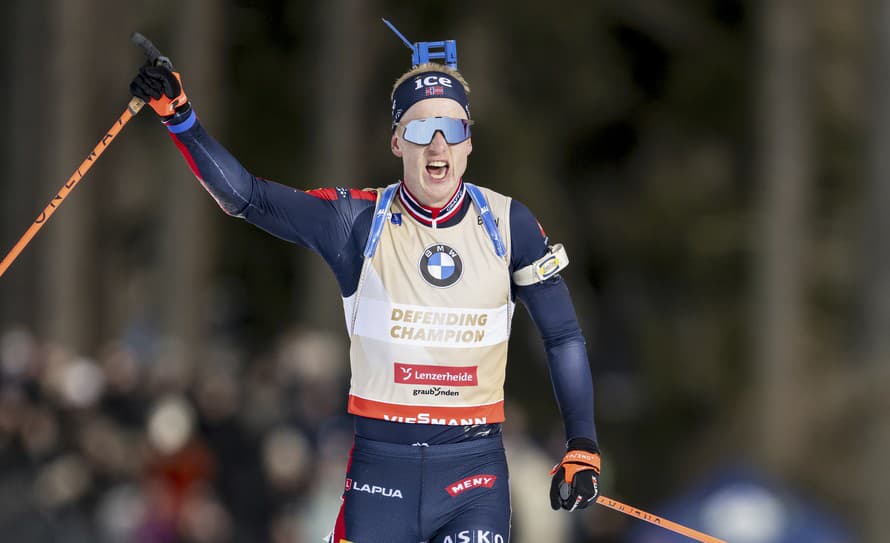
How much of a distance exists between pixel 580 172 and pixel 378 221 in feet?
67.4

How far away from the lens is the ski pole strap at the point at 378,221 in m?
6.69

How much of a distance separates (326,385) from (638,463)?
9.49m

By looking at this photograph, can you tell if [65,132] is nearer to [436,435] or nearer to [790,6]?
[790,6]

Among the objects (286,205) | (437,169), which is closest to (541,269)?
(437,169)

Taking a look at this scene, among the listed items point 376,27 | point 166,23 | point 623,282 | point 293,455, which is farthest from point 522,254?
point 166,23

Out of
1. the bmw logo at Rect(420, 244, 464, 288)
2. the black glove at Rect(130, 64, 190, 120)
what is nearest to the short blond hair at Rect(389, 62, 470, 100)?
the bmw logo at Rect(420, 244, 464, 288)

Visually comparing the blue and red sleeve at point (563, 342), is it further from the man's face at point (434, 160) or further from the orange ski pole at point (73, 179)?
the orange ski pole at point (73, 179)

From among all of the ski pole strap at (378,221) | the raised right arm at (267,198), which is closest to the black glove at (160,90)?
the raised right arm at (267,198)

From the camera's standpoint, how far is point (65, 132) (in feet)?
79.7

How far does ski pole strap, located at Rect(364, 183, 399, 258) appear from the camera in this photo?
669cm

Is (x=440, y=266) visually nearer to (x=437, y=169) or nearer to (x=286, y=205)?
(x=437, y=169)

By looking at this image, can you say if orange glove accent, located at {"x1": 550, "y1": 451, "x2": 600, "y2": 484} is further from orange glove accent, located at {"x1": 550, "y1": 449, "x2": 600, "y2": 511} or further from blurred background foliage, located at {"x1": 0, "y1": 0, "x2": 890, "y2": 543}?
blurred background foliage, located at {"x1": 0, "y1": 0, "x2": 890, "y2": 543}

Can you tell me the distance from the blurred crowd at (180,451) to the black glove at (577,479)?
19.4ft

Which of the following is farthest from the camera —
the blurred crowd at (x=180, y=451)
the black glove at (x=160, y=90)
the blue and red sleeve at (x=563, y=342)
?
the blurred crowd at (x=180, y=451)
